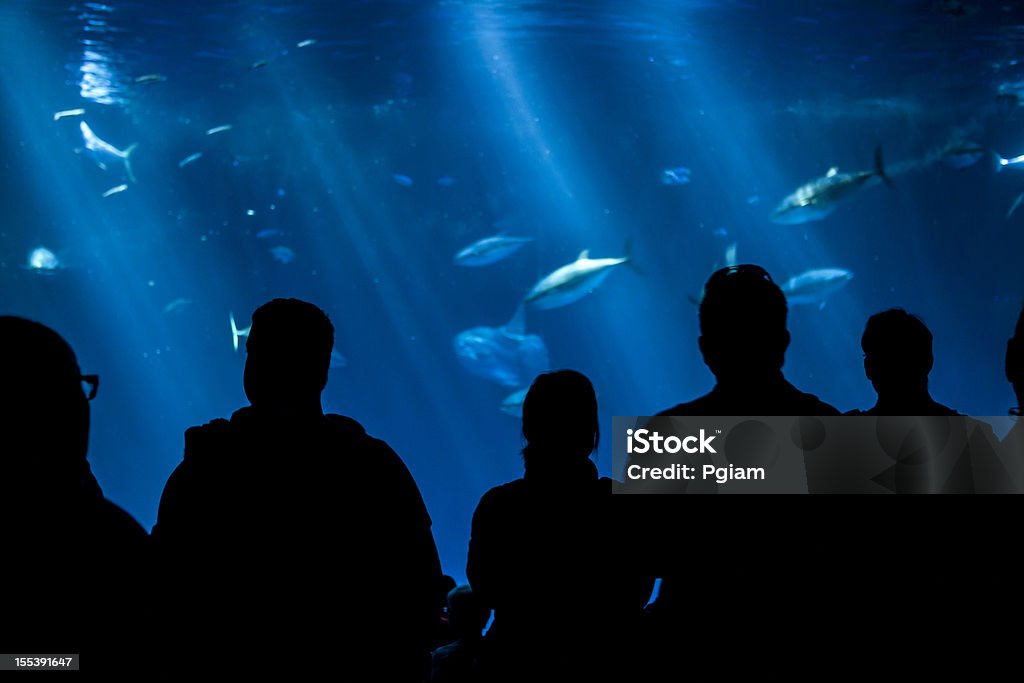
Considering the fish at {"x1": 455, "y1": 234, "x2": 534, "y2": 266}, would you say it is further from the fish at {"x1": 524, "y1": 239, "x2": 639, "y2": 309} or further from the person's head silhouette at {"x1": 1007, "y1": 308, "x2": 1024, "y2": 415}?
the person's head silhouette at {"x1": 1007, "y1": 308, "x2": 1024, "y2": 415}

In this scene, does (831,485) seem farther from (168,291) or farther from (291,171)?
(168,291)

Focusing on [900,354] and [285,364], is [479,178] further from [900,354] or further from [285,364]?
[285,364]

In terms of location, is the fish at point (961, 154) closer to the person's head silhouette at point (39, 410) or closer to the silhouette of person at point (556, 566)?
the silhouette of person at point (556, 566)

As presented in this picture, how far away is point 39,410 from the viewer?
1730 millimetres

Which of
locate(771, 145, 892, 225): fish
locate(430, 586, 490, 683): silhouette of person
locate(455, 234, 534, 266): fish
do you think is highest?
locate(455, 234, 534, 266): fish

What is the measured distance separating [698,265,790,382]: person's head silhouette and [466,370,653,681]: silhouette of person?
543mm

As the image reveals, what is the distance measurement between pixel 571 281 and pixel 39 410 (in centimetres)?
1001

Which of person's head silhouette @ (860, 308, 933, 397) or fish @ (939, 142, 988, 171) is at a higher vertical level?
fish @ (939, 142, 988, 171)

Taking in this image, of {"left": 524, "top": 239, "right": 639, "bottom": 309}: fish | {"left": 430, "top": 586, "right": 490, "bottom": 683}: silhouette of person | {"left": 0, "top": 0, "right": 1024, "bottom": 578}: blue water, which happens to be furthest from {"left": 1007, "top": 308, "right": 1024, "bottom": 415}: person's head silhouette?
{"left": 0, "top": 0, "right": 1024, "bottom": 578}: blue water

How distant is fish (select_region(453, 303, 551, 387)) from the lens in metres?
18.3

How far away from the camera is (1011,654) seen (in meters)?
2.23

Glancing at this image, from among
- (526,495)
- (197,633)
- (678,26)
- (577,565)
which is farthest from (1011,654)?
(678,26)

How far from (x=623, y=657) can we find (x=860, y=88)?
2348 cm

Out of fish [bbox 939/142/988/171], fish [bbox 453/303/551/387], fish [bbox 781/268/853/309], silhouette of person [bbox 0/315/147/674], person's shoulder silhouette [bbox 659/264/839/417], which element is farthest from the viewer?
fish [bbox 453/303/551/387]
